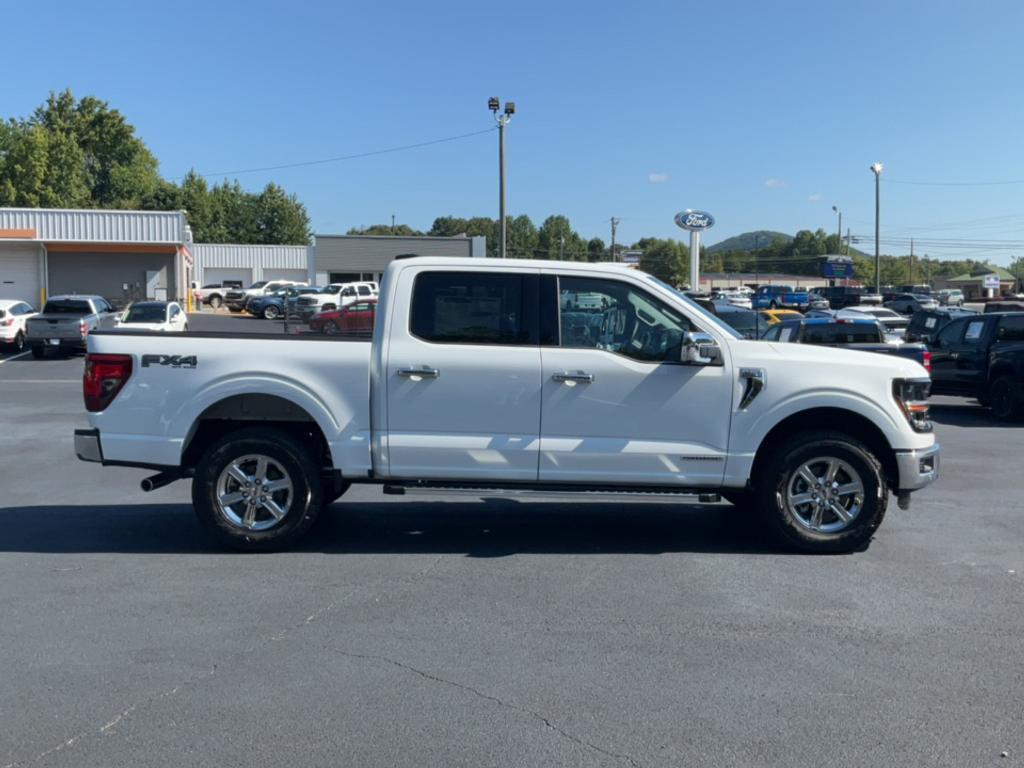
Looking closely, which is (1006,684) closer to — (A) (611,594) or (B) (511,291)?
(A) (611,594)

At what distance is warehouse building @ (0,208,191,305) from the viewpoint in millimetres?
45594

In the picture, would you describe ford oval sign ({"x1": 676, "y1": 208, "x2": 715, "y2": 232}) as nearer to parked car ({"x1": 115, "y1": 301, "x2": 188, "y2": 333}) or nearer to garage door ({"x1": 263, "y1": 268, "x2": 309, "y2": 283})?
parked car ({"x1": 115, "y1": 301, "x2": 188, "y2": 333})

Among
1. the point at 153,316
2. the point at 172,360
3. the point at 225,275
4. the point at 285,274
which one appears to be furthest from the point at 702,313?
the point at 225,275

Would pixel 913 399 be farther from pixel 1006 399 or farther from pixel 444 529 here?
pixel 1006 399

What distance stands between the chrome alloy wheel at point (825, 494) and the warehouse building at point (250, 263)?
7048 cm

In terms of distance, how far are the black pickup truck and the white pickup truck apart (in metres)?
10.00

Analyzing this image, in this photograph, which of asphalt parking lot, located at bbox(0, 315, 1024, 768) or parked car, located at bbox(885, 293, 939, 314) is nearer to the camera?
asphalt parking lot, located at bbox(0, 315, 1024, 768)

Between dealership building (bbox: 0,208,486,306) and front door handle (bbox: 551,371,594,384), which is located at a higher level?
dealership building (bbox: 0,208,486,306)

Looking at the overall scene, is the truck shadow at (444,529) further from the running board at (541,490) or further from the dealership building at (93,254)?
the dealership building at (93,254)

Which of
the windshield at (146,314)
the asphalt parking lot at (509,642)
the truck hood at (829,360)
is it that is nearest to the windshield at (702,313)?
the truck hood at (829,360)

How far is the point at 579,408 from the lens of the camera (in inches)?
283

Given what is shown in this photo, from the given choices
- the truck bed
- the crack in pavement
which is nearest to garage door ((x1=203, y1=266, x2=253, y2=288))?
the truck bed

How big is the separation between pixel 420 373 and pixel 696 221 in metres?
38.9

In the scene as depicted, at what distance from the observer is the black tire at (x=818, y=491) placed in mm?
7320
